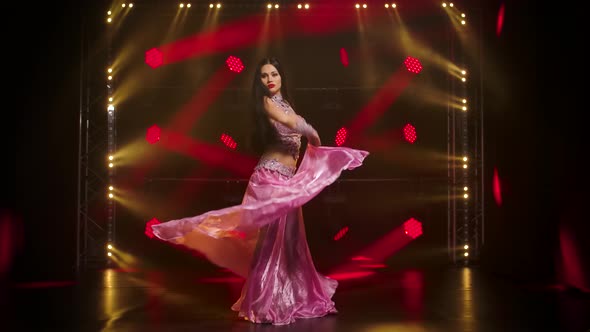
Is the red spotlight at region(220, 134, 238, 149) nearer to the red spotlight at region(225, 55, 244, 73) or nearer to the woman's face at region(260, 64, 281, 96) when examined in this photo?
the red spotlight at region(225, 55, 244, 73)

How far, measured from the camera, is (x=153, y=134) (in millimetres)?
8961

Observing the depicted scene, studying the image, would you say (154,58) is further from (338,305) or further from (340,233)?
(338,305)

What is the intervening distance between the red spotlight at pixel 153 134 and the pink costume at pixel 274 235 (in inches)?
193

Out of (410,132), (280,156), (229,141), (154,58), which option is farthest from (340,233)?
(280,156)

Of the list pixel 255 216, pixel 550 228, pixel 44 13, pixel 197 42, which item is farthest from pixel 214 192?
pixel 255 216

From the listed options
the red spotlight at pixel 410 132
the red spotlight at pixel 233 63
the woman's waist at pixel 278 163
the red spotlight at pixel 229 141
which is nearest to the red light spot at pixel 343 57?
the red spotlight at pixel 410 132

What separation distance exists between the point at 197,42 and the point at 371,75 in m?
2.39

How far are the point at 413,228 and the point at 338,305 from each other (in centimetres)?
444

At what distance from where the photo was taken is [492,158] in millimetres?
7492

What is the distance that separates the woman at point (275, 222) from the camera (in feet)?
13.2

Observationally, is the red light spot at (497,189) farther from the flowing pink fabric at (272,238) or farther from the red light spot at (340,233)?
the flowing pink fabric at (272,238)

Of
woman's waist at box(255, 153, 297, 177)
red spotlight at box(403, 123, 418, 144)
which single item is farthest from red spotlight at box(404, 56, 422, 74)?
woman's waist at box(255, 153, 297, 177)

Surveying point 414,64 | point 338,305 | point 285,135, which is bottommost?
point 338,305

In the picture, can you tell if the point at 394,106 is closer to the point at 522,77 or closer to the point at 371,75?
the point at 371,75
